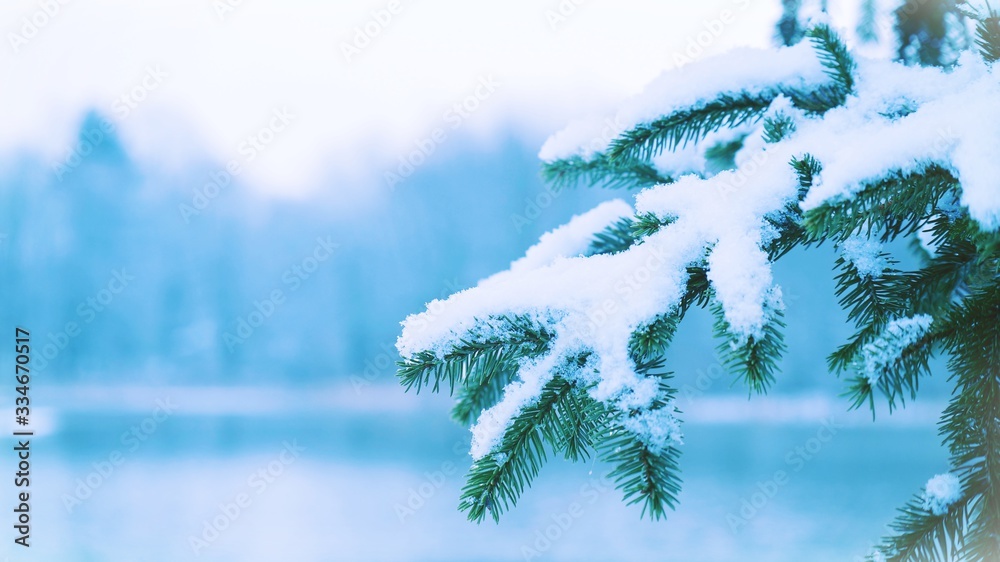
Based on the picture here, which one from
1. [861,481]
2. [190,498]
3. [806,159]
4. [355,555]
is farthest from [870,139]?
[861,481]

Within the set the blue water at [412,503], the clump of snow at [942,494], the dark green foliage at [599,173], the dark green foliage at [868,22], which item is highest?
the blue water at [412,503]

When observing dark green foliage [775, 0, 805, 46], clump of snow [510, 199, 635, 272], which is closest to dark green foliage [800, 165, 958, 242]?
clump of snow [510, 199, 635, 272]

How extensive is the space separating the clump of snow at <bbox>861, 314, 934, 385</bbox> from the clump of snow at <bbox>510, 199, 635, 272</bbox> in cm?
Result: 57

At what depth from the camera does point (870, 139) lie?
2.59 ft

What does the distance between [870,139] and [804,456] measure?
1960cm

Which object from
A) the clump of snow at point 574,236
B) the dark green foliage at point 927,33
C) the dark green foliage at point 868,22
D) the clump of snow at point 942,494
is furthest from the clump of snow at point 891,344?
the dark green foliage at point 868,22

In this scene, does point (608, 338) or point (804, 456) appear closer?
point (608, 338)

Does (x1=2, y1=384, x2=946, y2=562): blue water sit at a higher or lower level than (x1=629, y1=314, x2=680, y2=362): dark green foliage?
higher

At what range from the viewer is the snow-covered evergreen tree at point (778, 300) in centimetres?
73

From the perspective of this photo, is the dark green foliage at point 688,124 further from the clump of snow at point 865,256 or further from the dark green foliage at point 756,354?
the dark green foliage at point 756,354

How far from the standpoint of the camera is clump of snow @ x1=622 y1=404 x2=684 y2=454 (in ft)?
2.42

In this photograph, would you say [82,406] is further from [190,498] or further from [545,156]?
[545,156]

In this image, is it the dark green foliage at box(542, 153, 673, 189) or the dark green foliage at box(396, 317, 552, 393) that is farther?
the dark green foliage at box(542, 153, 673, 189)

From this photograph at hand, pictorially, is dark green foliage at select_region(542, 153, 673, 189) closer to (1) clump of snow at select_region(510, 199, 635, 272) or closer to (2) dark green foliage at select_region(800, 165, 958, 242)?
(1) clump of snow at select_region(510, 199, 635, 272)
